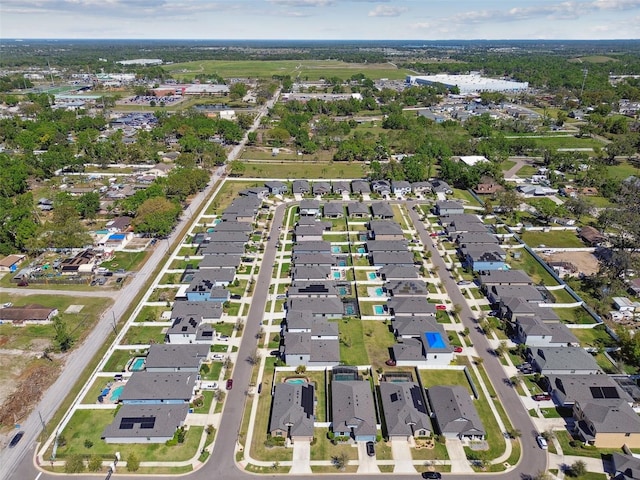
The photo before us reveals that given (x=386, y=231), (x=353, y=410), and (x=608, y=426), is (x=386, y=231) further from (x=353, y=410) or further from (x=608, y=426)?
(x=608, y=426)

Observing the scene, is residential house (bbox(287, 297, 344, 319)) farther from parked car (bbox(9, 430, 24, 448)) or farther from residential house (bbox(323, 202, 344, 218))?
residential house (bbox(323, 202, 344, 218))

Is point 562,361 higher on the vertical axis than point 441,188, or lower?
lower

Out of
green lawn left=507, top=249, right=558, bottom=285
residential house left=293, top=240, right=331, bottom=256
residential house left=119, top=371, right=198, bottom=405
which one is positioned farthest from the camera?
residential house left=293, top=240, right=331, bottom=256

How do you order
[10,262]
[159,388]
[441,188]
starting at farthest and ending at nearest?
[441,188] → [10,262] → [159,388]

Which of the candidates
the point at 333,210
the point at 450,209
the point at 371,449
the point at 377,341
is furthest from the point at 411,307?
the point at 450,209

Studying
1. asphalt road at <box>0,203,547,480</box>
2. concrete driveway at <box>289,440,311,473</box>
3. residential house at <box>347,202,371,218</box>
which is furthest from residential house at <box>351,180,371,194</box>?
concrete driveway at <box>289,440,311,473</box>

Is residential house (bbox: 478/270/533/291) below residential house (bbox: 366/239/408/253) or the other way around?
below
